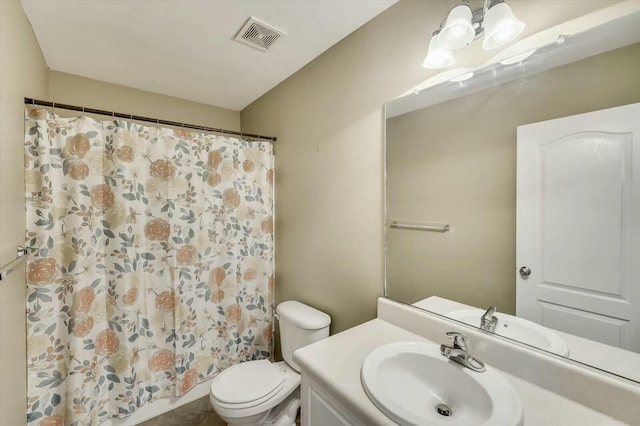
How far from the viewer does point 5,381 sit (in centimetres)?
103

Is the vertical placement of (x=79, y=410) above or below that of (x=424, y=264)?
below

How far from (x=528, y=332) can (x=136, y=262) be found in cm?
202

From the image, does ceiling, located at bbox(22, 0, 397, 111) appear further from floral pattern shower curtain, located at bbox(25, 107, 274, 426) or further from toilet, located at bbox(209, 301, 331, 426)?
toilet, located at bbox(209, 301, 331, 426)

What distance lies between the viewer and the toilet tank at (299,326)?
159 centimetres

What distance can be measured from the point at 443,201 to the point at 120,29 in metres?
1.92

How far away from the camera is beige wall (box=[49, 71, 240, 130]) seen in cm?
189

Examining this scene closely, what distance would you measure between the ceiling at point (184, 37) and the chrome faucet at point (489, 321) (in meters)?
1.46

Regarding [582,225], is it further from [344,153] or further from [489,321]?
[344,153]

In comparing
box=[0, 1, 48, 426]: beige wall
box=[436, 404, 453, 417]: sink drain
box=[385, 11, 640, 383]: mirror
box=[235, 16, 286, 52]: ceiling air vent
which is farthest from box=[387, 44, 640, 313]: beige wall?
box=[0, 1, 48, 426]: beige wall

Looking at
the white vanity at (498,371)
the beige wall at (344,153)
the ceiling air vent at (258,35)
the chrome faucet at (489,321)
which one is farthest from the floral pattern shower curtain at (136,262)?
the chrome faucet at (489,321)

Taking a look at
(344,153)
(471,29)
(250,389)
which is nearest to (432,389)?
(250,389)

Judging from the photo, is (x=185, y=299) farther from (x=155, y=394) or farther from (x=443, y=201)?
(x=443, y=201)

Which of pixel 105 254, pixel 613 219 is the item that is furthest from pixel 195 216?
pixel 613 219

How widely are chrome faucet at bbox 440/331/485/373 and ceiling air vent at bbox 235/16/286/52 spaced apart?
1.71 m
